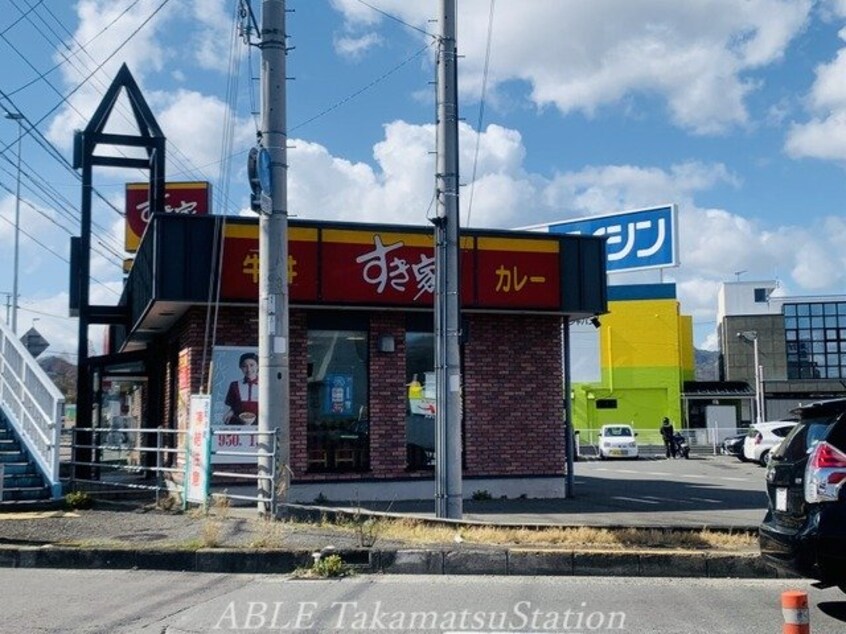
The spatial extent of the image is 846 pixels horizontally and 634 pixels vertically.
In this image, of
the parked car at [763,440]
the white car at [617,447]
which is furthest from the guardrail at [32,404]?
the white car at [617,447]

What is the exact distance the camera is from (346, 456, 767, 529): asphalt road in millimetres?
13609

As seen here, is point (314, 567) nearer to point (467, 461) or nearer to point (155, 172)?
point (467, 461)

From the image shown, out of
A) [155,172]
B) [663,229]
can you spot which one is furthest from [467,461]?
[663,229]

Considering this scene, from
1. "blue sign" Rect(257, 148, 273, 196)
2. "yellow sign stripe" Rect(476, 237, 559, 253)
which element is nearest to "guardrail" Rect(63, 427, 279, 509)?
"blue sign" Rect(257, 148, 273, 196)

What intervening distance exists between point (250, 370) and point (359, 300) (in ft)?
7.06

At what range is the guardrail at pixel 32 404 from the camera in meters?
14.1

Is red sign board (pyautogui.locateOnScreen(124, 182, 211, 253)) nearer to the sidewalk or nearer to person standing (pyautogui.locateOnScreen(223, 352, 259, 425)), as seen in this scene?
person standing (pyautogui.locateOnScreen(223, 352, 259, 425))

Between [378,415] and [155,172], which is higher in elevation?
[155,172]

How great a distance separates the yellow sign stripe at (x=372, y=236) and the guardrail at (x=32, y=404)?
16.2 feet

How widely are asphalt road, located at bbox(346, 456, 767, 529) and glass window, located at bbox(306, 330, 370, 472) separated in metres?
1.06

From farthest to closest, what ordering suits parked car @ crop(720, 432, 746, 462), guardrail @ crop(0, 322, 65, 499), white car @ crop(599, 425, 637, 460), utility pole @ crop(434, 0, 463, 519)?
white car @ crop(599, 425, 637, 460) → parked car @ crop(720, 432, 746, 462) → guardrail @ crop(0, 322, 65, 499) → utility pole @ crop(434, 0, 463, 519)

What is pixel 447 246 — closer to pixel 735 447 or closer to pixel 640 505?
pixel 640 505

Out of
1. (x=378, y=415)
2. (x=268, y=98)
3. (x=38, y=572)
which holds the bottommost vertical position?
(x=38, y=572)

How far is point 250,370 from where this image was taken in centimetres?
1567
